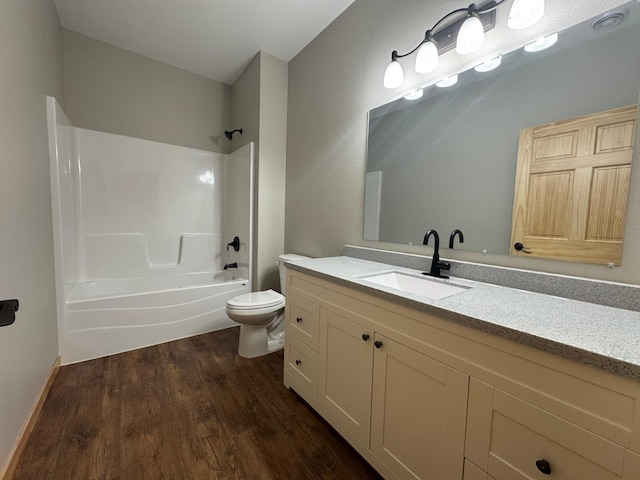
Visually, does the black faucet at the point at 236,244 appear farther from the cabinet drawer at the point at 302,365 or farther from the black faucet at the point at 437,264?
the black faucet at the point at 437,264

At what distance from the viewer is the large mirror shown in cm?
93

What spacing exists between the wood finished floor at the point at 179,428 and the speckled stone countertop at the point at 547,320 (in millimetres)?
844

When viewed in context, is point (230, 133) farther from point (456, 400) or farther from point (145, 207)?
point (456, 400)

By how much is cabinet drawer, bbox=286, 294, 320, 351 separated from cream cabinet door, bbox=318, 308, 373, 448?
0.18 feet

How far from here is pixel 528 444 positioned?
656 mm

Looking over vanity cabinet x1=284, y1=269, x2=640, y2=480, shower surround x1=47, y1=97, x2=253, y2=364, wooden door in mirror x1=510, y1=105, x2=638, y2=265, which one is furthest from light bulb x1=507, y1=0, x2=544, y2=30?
shower surround x1=47, y1=97, x2=253, y2=364

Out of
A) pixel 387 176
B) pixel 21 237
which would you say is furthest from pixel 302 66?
pixel 21 237

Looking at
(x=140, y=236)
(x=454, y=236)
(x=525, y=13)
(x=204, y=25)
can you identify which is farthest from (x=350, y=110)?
(x=140, y=236)

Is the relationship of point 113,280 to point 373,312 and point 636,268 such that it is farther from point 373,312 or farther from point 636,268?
point 636,268

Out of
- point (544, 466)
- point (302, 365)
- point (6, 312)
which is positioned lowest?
point (302, 365)

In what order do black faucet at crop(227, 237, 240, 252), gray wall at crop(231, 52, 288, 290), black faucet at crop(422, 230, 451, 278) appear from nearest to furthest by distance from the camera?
black faucet at crop(422, 230, 451, 278) → gray wall at crop(231, 52, 288, 290) → black faucet at crop(227, 237, 240, 252)

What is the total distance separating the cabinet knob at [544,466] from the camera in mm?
623

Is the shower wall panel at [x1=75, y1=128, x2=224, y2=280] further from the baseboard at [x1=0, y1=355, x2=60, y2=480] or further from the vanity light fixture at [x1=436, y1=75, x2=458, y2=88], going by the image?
the vanity light fixture at [x1=436, y1=75, x2=458, y2=88]

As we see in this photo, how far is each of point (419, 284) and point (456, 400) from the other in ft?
2.01
